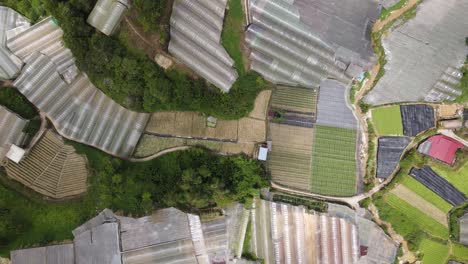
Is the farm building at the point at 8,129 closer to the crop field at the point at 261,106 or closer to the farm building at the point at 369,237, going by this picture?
the crop field at the point at 261,106

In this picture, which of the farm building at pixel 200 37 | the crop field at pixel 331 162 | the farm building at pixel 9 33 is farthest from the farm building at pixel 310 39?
the farm building at pixel 9 33

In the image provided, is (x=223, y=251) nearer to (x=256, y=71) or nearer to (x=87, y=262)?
(x=87, y=262)

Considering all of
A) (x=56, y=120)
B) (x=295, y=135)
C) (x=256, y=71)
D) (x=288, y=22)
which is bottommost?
(x=56, y=120)

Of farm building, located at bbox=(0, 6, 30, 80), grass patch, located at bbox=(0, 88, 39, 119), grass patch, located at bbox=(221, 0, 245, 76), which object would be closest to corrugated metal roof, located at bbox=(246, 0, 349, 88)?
grass patch, located at bbox=(221, 0, 245, 76)

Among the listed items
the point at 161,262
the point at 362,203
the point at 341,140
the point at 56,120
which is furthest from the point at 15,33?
the point at 362,203

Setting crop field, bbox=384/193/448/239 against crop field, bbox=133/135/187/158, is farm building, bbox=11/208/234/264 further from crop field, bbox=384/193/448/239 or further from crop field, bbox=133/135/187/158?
crop field, bbox=384/193/448/239

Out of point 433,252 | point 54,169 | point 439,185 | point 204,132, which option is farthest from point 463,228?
point 54,169
